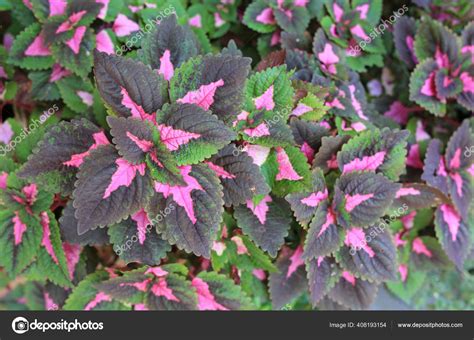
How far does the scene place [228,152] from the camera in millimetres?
971

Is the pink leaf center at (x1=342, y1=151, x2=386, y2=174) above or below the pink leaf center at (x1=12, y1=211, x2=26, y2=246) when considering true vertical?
below

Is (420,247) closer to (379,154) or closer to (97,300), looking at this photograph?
(379,154)

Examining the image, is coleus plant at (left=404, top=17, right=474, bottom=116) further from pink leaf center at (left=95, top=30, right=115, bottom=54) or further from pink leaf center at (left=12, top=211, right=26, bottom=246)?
pink leaf center at (left=12, top=211, right=26, bottom=246)

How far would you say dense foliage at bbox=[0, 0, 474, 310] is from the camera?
→ 90 cm

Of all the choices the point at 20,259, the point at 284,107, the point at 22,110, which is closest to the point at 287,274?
the point at 284,107

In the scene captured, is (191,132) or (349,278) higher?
(191,132)

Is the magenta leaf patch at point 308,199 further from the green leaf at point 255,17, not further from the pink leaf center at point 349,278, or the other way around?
the green leaf at point 255,17

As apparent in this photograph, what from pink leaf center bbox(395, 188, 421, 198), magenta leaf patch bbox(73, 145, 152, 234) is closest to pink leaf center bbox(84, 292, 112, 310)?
magenta leaf patch bbox(73, 145, 152, 234)

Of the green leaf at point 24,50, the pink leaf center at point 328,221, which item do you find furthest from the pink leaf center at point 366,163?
the green leaf at point 24,50

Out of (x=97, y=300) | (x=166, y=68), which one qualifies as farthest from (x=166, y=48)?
(x=97, y=300)

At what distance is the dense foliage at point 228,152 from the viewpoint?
0.90 m

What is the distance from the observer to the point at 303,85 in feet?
3.69
